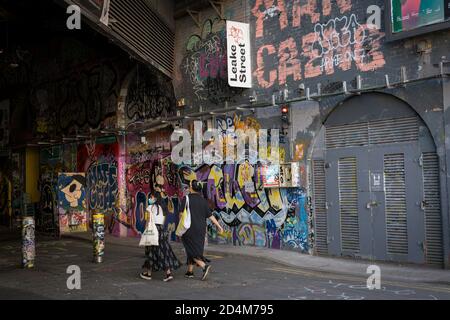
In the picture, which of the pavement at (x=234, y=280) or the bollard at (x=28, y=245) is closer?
the pavement at (x=234, y=280)

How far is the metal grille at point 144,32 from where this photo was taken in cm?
1430

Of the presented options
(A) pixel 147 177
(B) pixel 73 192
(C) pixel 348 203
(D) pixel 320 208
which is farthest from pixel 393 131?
(B) pixel 73 192

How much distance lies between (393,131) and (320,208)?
2.73 meters

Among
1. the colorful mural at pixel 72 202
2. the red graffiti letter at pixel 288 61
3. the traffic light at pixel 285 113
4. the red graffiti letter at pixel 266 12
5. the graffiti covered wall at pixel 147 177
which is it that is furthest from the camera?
the colorful mural at pixel 72 202

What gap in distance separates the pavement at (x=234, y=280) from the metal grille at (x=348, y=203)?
0.58 meters

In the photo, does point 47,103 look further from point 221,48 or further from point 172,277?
point 172,277

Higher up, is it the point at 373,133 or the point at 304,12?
the point at 304,12

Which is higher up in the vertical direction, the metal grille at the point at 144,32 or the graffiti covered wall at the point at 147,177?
the metal grille at the point at 144,32

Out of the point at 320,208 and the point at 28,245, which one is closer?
the point at 28,245

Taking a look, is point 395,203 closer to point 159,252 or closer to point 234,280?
point 234,280

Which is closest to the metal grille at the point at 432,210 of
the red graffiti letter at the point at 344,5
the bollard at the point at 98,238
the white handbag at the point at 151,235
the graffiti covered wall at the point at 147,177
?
the red graffiti letter at the point at 344,5

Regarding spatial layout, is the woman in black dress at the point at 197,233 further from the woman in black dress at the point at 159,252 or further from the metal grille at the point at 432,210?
the metal grille at the point at 432,210

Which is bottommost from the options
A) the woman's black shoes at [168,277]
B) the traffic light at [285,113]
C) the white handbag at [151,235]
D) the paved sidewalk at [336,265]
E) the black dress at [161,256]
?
the paved sidewalk at [336,265]

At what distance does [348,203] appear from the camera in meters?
12.7
